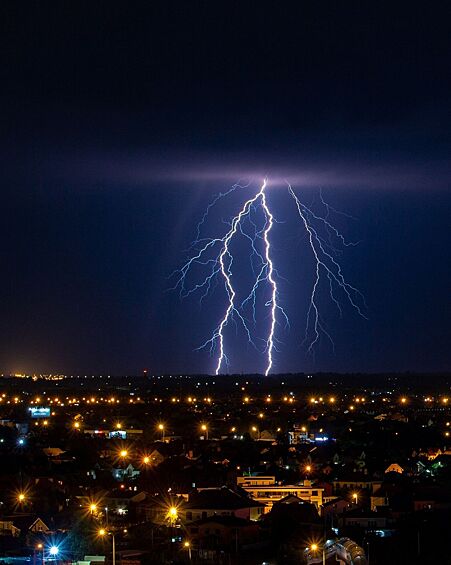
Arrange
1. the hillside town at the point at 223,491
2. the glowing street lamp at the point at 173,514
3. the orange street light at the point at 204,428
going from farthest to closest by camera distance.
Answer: the orange street light at the point at 204,428 < the glowing street lamp at the point at 173,514 < the hillside town at the point at 223,491

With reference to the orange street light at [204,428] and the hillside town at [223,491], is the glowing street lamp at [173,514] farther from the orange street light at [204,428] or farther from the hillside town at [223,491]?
the orange street light at [204,428]

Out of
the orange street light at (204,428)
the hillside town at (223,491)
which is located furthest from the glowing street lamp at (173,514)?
the orange street light at (204,428)

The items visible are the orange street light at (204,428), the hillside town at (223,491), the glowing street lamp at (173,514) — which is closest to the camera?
the hillside town at (223,491)

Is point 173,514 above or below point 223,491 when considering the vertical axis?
below

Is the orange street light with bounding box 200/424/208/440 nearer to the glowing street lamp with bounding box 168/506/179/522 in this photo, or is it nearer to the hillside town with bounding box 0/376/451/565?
the hillside town with bounding box 0/376/451/565

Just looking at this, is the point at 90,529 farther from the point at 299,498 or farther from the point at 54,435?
the point at 54,435

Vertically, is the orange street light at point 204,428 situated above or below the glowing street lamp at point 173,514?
above

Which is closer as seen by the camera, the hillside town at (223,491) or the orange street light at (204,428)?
the hillside town at (223,491)

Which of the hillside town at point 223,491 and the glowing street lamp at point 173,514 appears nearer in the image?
the hillside town at point 223,491

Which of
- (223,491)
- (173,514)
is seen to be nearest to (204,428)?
(223,491)

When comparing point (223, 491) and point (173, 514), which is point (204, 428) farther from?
point (173, 514)

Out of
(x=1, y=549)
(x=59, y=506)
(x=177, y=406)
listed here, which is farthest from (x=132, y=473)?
(x=177, y=406)
